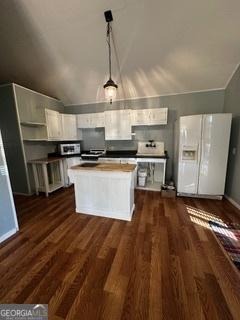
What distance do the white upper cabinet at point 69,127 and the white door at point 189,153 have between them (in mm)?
2932

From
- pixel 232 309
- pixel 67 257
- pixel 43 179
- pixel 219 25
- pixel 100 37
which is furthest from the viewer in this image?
pixel 43 179

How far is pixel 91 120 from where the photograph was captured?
13.8 feet

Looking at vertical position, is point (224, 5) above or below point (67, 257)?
above

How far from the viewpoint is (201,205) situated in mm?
2916

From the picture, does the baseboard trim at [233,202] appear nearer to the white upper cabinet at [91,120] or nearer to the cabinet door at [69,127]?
the white upper cabinet at [91,120]

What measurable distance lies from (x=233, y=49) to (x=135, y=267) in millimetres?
3664

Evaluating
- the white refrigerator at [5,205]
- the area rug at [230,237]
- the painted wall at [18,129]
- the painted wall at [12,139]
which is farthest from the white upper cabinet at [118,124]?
the area rug at [230,237]

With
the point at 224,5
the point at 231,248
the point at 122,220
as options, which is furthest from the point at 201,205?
the point at 224,5

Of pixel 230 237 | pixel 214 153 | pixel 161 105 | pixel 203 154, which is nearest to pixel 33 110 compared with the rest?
pixel 161 105

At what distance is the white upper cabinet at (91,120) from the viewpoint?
4.11 m

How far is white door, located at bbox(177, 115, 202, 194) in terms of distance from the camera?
298cm

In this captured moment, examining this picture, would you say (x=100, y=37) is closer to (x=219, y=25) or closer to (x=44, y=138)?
(x=219, y=25)

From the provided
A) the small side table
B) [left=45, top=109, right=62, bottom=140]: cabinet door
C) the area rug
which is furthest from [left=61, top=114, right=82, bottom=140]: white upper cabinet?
the area rug

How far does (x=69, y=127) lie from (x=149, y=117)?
2.29 metres
